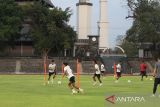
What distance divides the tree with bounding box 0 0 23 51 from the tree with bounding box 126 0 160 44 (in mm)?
20035

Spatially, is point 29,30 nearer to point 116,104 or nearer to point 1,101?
point 1,101

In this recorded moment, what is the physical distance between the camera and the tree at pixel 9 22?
81812mm

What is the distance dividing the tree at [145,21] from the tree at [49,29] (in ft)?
38.4

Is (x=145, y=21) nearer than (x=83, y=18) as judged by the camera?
Yes

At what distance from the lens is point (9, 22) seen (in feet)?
272

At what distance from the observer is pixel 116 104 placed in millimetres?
14250

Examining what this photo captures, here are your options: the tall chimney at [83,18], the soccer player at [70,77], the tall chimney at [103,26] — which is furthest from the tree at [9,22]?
the soccer player at [70,77]

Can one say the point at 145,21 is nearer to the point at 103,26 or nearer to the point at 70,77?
the point at 103,26

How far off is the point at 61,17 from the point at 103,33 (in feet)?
71.9

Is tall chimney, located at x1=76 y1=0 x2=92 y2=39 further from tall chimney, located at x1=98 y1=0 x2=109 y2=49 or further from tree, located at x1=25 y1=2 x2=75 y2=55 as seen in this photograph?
tree, located at x1=25 y1=2 x2=75 y2=55

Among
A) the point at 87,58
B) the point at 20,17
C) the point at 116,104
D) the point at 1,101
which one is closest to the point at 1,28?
the point at 20,17

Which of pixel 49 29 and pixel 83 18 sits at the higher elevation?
pixel 83 18

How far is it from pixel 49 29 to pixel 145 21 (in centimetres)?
1608

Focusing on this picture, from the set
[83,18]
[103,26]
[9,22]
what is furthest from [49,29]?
[103,26]
